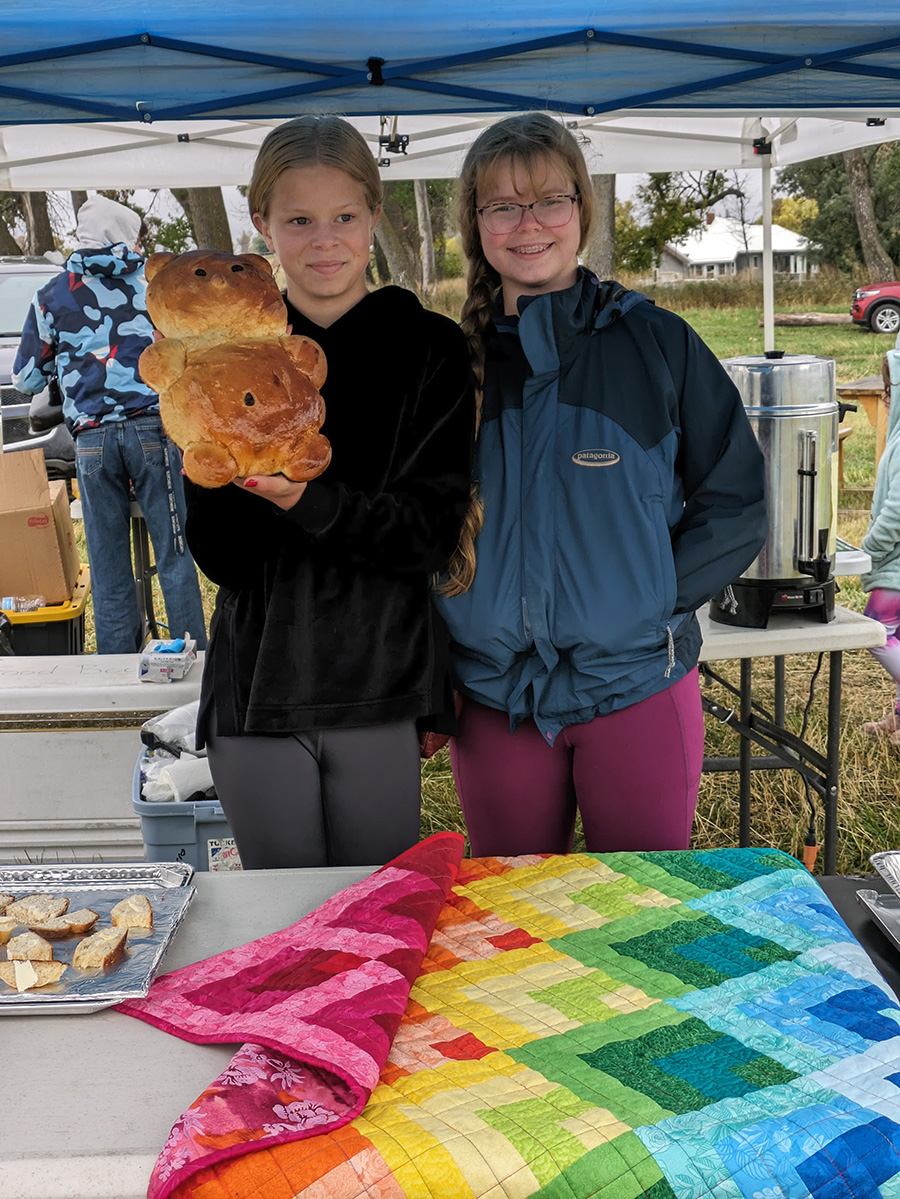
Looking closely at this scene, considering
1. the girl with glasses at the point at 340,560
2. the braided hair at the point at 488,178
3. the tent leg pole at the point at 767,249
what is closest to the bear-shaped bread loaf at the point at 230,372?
the girl with glasses at the point at 340,560

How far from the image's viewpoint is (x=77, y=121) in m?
2.68

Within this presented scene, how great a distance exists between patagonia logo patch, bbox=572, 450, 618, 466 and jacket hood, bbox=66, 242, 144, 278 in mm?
3345

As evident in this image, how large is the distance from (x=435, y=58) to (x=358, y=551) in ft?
4.30

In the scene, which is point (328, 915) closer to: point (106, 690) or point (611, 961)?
point (611, 961)

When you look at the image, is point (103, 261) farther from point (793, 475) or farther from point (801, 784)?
point (801, 784)

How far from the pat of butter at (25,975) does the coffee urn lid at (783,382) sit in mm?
2196

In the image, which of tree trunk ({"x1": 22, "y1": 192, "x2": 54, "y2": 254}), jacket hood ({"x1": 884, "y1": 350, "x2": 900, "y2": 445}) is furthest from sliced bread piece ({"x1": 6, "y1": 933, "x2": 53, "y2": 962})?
tree trunk ({"x1": 22, "y1": 192, "x2": 54, "y2": 254})

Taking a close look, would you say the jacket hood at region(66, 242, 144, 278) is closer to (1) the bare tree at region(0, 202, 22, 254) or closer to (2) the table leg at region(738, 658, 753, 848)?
(2) the table leg at region(738, 658, 753, 848)

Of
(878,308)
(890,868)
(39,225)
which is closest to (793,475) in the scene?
(890,868)

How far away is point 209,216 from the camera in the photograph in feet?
29.3

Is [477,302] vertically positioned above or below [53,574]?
above

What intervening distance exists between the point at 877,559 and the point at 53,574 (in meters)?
3.31

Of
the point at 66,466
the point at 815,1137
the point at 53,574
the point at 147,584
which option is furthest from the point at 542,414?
the point at 66,466

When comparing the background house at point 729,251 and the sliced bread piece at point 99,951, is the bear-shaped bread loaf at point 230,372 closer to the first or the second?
the sliced bread piece at point 99,951
